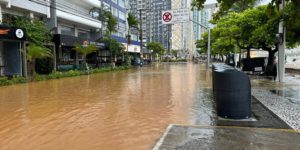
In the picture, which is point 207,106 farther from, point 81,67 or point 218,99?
point 81,67

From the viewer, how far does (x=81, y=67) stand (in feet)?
120

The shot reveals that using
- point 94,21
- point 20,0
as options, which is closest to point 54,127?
point 20,0

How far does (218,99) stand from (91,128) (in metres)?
3.37

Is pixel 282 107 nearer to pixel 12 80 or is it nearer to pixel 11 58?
pixel 12 80

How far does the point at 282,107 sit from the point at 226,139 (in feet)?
14.3

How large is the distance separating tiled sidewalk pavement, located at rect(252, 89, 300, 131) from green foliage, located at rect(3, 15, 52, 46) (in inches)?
748

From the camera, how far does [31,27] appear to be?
26828 millimetres

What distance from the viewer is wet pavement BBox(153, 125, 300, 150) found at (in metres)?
6.19

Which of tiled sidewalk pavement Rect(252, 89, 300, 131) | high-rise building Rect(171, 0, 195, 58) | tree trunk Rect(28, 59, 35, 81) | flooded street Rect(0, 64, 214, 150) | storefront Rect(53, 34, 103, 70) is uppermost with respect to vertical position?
high-rise building Rect(171, 0, 195, 58)

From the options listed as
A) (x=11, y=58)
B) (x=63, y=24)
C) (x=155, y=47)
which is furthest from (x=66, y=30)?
(x=155, y=47)

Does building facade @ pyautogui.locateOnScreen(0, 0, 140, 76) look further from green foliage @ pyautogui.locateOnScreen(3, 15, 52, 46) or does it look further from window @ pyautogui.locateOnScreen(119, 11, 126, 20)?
window @ pyautogui.locateOnScreen(119, 11, 126, 20)

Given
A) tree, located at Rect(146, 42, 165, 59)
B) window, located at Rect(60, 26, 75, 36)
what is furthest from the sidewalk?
tree, located at Rect(146, 42, 165, 59)

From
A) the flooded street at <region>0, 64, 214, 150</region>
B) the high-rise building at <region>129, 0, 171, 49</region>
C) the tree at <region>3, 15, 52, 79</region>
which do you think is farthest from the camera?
the high-rise building at <region>129, 0, 171, 49</region>

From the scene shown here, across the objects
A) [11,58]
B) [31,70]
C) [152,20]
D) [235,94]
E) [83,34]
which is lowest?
[235,94]
